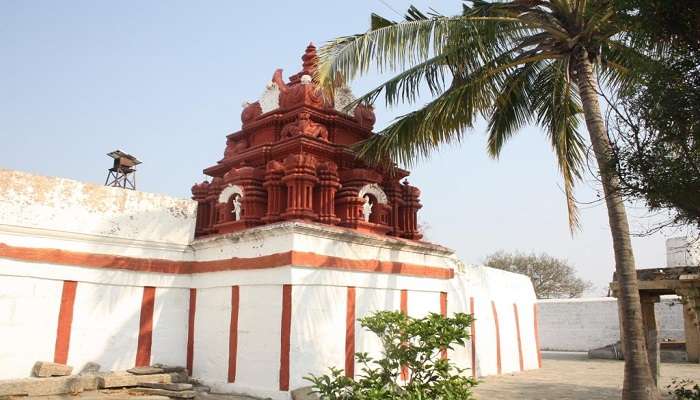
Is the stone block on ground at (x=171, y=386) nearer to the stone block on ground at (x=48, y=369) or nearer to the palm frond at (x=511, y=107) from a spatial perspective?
the stone block on ground at (x=48, y=369)

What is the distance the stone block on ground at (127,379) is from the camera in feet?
26.9

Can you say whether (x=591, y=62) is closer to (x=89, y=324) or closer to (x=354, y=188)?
(x=354, y=188)

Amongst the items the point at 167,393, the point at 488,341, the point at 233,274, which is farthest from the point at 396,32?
the point at 488,341

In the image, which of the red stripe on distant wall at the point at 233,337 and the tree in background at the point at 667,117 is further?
the red stripe on distant wall at the point at 233,337

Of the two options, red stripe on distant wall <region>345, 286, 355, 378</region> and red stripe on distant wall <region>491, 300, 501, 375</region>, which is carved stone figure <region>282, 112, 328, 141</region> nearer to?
red stripe on distant wall <region>345, 286, 355, 378</region>

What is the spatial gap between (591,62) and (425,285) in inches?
196

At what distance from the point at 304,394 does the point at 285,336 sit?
2.96 ft

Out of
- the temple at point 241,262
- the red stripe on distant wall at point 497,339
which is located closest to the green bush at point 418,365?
the temple at point 241,262

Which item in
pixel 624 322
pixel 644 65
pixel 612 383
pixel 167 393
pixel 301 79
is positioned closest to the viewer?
pixel 644 65

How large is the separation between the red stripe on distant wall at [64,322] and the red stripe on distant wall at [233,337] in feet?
8.27

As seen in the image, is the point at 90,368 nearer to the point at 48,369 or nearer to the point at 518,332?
the point at 48,369

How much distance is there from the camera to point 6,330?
319 inches

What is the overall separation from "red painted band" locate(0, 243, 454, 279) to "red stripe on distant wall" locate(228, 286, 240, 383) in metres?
0.47

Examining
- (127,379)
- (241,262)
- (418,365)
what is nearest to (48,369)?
(127,379)
